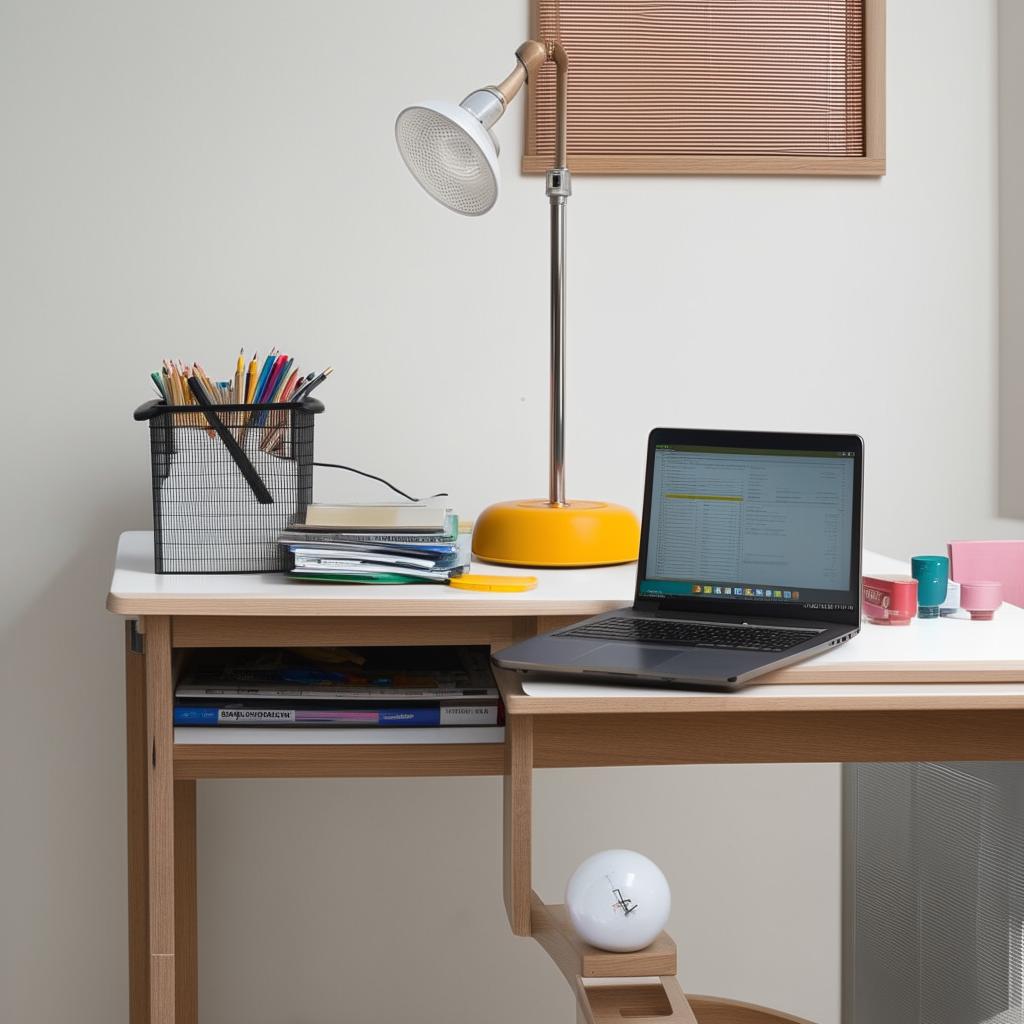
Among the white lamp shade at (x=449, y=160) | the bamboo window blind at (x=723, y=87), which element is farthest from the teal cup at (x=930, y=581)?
the bamboo window blind at (x=723, y=87)

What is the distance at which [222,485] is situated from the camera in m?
1.40

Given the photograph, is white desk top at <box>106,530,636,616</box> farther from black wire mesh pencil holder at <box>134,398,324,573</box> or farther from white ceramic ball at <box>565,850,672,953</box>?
white ceramic ball at <box>565,850,672,953</box>

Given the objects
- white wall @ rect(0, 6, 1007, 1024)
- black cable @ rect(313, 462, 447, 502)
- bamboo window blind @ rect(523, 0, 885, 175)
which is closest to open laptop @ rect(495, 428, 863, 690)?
black cable @ rect(313, 462, 447, 502)

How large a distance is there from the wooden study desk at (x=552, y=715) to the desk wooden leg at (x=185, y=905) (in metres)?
0.39

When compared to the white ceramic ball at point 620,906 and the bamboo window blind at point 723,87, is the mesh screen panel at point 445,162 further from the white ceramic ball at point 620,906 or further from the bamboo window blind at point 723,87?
the white ceramic ball at point 620,906

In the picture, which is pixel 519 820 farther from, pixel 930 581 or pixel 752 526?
pixel 930 581

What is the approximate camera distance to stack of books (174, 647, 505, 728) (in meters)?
1.32

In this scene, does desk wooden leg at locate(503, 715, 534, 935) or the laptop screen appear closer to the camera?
desk wooden leg at locate(503, 715, 534, 935)

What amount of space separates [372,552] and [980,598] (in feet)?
2.16

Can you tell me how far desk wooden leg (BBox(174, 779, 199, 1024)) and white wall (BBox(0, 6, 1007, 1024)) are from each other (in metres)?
0.15

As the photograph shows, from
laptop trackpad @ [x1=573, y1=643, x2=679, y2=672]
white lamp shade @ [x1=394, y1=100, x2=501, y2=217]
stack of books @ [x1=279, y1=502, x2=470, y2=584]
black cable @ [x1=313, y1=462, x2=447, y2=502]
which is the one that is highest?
white lamp shade @ [x1=394, y1=100, x2=501, y2=217]

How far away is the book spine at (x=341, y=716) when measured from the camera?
1.32 meters

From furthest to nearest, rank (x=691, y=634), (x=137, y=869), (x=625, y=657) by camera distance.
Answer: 1. (x=137, y=869)
2. (x=691, y=634)
3. (x=625, y=657)

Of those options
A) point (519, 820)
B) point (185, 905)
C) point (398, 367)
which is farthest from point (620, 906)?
point (398, 367)
